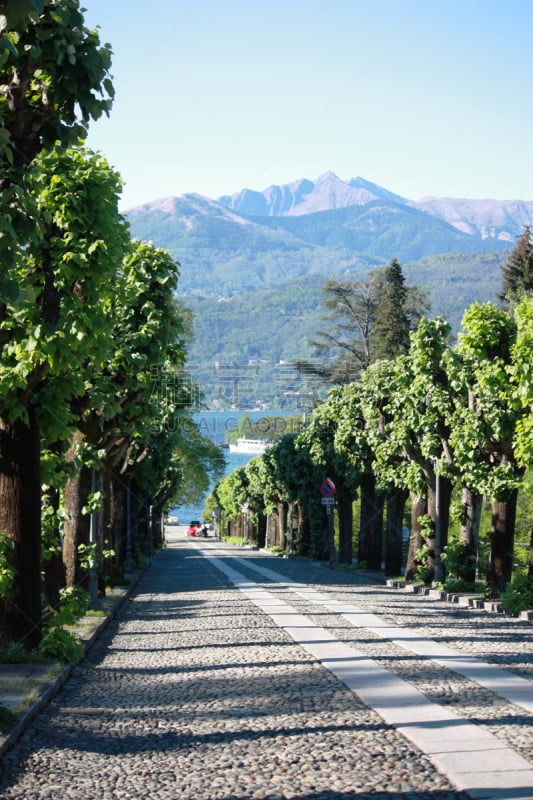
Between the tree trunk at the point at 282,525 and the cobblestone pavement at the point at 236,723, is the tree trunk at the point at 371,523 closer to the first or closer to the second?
the cobblestone pavement at the point at 236,723

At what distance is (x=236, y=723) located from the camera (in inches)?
415

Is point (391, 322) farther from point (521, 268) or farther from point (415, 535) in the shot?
point (415, 535)

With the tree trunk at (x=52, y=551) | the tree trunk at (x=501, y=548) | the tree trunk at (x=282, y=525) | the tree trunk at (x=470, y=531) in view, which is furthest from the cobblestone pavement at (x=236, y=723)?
the tree trunk at (x=282, y=525)

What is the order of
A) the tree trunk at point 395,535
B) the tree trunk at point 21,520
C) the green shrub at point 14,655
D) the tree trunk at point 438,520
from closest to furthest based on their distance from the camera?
1. the green shrub at point 14,655
2. the tree trunk at point 21,520
3. the tree trunk at point 438,520
4. the tree trunk at point 395,535

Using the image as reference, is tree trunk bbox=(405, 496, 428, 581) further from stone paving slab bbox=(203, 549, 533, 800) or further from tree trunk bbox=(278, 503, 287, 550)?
tree trunk bbox=(278, 503, 287, 550)

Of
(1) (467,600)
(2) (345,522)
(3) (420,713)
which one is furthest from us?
(2) (345,522)

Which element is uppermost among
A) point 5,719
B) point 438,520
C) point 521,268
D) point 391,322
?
point 521,268

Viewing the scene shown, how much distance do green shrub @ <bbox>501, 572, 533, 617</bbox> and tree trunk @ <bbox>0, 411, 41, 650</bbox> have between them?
470 inches

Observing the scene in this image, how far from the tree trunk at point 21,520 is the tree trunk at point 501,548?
14.8 meters

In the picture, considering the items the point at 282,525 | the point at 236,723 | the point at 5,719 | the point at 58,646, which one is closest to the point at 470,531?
the point at 58,646

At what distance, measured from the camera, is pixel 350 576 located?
43.2 metres

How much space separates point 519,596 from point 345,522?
29.6m

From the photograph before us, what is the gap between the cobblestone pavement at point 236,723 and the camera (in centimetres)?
809

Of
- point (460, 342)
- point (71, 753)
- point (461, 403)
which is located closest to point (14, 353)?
point (71, 753)
